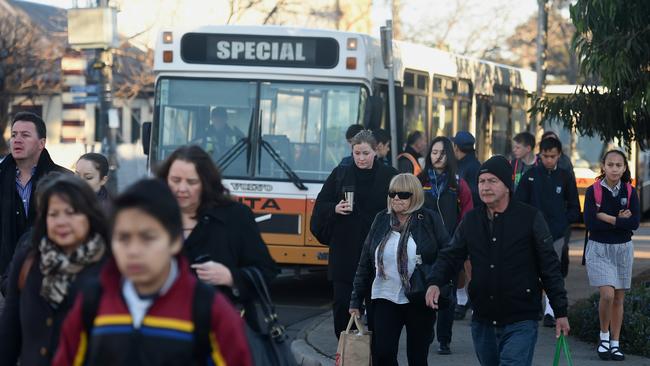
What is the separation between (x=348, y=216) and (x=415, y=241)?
4.40 ft

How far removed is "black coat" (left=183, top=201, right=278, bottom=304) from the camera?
5070mm

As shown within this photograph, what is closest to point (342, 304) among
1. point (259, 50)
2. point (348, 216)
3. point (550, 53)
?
point (348, 216)

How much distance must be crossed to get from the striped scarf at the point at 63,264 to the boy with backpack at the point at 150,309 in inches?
27.2

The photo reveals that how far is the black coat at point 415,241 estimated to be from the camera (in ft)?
24.8

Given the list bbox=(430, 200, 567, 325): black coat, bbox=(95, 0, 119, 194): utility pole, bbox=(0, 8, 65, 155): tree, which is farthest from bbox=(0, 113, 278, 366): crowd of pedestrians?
bbox=(0, 8, 65, 155): tree

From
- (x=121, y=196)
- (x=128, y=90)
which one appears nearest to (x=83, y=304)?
(x=121, y=196)

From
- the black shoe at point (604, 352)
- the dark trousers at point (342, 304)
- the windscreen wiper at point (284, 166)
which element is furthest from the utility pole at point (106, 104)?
the dark trousers at point (342, 304)

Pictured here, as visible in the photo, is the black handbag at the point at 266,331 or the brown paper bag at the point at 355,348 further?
the brown paper bag at the point at 355,348

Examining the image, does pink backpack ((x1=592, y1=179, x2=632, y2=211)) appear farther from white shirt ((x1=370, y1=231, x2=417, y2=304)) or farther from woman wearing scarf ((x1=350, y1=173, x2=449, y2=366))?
white shirt ((x1=370, y1=231, x2=417, y2=304))

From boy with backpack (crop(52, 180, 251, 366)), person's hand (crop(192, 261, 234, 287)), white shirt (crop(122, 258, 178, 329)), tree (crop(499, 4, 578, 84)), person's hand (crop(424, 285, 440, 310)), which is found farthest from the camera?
tree (crop(499, 4, 578, 84))

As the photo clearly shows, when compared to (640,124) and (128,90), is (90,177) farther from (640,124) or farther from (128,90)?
(128,90)

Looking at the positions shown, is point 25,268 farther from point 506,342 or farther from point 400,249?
point 400,249

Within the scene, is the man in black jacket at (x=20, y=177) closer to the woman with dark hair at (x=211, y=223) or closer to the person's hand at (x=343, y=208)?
the person's hand at (x=343, y=208)

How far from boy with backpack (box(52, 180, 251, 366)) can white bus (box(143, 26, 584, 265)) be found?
8.92 meters
